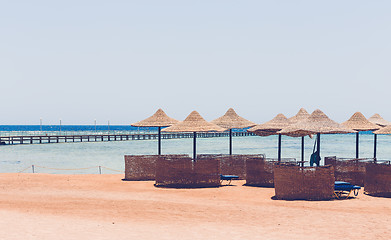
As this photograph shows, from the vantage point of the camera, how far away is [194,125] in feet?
55.6

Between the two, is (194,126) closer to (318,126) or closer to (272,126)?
(272,126)

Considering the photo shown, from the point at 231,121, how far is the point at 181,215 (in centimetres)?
969

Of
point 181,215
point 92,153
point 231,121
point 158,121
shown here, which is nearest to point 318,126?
point 181,215

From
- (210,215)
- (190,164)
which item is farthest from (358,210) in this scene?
(190,164)

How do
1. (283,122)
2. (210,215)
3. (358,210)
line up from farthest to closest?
(283,122), (358,210), (210,215)

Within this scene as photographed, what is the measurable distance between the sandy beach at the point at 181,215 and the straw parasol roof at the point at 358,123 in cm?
522

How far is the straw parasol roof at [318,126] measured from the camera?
13.8 metres

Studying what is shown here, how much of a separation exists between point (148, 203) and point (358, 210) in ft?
18.6

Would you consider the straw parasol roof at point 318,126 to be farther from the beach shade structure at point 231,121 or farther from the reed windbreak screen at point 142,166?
the reed windbreak screen at point 142,166

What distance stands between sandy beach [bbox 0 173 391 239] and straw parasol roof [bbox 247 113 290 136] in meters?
2.83

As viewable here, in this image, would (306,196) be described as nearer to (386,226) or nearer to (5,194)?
(386,226)

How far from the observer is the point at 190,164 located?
52.9ft

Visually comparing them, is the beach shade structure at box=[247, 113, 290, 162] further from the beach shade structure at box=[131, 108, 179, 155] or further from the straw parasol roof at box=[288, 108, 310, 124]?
the beach shade structure at box=[131, 108, 179, 155]

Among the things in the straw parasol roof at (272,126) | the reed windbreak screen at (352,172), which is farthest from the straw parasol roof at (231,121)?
the reed windbreak screen at (352,172)
